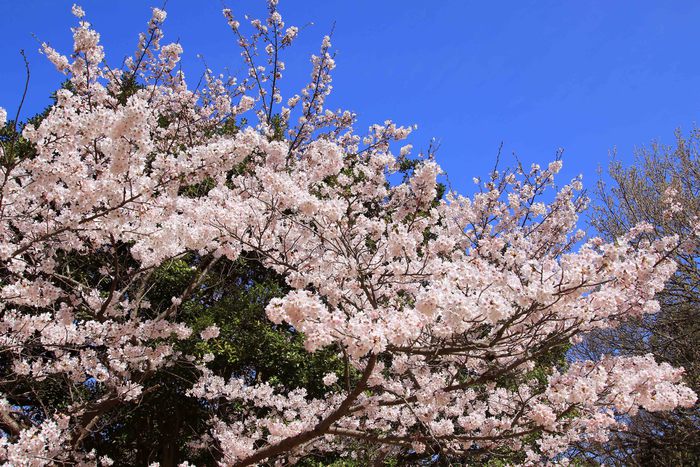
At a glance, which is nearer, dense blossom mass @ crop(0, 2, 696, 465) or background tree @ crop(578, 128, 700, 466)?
dense blossom mass @ crop(0, 2, 696, 465)

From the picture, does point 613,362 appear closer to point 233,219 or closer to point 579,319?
point 579,319

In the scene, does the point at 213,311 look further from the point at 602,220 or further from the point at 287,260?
the point at 602,220

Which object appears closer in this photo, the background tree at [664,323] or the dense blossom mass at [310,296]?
the dense blossom mass at [310,296]

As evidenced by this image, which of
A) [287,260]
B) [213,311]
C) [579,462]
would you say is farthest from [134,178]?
[579,462]

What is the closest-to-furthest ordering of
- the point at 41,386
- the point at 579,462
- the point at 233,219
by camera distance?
1. the point at 233,219
2. the point at 41,386
3. the point at 579,462

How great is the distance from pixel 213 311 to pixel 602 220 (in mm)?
10097

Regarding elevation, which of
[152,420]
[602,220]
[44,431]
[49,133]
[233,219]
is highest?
[602,220]

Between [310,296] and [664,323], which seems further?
[664,323]

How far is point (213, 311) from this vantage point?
6.95 meters

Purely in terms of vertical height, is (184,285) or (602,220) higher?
(602,220)

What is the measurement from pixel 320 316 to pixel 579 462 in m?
6.83

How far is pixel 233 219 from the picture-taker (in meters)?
4.62

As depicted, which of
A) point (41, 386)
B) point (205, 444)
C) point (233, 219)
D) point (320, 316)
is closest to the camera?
point (320, 316)

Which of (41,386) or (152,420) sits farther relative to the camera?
(152,420)
